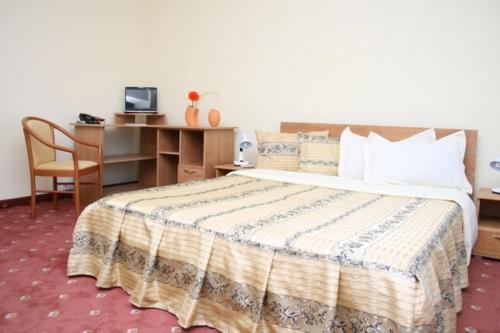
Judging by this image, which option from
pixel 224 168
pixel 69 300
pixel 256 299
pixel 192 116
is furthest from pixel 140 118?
pixel 256 299

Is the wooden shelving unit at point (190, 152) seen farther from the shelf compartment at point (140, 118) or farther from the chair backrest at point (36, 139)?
the chair backrest at point (36, 139)

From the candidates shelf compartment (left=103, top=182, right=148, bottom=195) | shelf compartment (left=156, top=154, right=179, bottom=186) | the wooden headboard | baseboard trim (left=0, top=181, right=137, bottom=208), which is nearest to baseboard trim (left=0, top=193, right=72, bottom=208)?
baseboard trim (left=0, top=181, right=137, bottom=208)

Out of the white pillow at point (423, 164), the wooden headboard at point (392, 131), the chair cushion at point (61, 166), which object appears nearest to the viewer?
the white pillow at point (423, 164)

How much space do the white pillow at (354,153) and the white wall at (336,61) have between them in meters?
0.23

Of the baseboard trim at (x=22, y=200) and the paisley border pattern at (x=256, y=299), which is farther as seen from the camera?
the baseboard trim at (x=22, y=200)

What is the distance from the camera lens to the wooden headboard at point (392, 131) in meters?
3.07

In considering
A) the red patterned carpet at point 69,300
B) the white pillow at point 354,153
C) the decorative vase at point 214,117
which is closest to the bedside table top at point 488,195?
the red patterned carpet at point 69,300

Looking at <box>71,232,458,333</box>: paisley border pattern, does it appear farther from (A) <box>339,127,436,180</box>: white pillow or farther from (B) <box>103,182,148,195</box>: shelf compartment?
(B) <box>103,182,148,195</box>: shelf compartment

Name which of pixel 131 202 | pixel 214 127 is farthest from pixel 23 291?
pixel 214 127

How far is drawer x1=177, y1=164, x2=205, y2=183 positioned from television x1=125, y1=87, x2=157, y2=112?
3.70 ft

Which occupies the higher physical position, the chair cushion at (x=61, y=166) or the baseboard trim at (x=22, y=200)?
the chair cushion at (x=61, y=166)

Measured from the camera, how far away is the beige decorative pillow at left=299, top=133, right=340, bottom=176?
330 cm

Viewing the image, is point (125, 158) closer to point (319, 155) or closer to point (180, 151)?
point (180, 151)

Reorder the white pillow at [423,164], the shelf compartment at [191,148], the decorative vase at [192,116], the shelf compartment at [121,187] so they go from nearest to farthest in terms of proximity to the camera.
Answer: the white pillow at [423,164] < the shelf compartment at [191,148] < the decorative vase at [192,116] < the shelf compartment at [121,187]
